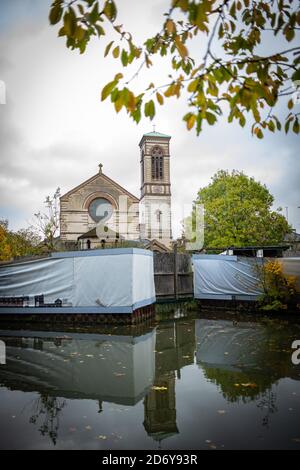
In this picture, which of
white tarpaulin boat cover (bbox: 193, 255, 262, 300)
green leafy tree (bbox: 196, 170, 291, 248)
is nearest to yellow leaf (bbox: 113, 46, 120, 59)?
white tarpaulin boat cover (bbox: 193, 255, 262, 300)

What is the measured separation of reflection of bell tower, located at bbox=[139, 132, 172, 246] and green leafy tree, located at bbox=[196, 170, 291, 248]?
23100mm

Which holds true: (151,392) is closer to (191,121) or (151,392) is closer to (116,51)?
(191,121)

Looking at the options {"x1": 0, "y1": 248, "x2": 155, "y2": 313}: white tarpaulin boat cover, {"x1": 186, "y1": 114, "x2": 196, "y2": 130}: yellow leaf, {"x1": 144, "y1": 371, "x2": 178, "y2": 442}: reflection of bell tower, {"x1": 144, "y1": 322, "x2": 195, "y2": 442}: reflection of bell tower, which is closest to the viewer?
{"x1": 186, "y1": 114, "x2": 196, "y2": 130}: yellow leaf

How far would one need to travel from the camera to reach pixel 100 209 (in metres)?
37.8

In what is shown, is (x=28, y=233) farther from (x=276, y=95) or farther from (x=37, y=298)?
(x=276, y=95)

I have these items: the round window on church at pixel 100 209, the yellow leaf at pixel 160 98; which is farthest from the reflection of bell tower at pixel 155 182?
the yellow leaf at pixel 160 98

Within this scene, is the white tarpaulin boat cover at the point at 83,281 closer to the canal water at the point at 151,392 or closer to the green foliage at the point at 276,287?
the canal water at the point at 151,392

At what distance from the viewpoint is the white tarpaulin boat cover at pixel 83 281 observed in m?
9.52

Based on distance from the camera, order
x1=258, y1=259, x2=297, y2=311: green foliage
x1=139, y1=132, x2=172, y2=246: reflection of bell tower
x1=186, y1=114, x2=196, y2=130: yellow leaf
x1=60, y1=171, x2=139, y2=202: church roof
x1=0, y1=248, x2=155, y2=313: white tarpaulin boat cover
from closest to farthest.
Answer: x1=186, y1=114, x2=196, y2=130: yellow leaf, x1=0, y1=248, x2=155, y2=313: white tarpaulin boat cover, x1=258, y1=259, x2=297, y2=311: green foliage, x1=60, y1=171, x2=139, y2=202: church roof, x1=139, y1=132, x2=172, y2=246: reflection of bell tower

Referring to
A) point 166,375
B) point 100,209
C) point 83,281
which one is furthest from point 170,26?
point 100,209

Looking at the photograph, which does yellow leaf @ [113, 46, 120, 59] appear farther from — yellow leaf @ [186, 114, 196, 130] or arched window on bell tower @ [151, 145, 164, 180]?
arched window on bell tower @ [151, 145, 164, 180]

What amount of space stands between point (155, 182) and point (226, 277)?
43.7 m

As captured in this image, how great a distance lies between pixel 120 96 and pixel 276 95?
1.45 meters

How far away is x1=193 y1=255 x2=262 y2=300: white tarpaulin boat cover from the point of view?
462 inches
